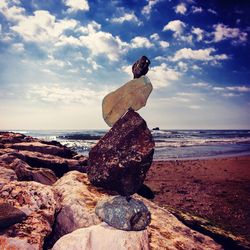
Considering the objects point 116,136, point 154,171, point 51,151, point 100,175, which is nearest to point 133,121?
point 116,136

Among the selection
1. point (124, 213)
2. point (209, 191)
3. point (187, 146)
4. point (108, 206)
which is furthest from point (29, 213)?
point (187, 146)

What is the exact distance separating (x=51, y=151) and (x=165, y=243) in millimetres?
7271

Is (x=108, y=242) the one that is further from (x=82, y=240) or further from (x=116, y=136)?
(x=116, y=136)

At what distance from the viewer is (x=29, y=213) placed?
4.92m

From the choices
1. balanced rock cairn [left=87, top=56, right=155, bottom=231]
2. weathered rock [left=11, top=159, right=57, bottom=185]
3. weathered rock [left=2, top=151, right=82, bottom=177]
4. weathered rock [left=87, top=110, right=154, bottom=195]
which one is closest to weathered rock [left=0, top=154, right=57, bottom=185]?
weathered rock [left=11, top=159, right=57, bottom=185]

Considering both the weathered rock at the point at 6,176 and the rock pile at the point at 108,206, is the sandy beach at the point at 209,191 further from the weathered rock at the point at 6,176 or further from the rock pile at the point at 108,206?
the weathered rock at the point at 6,176

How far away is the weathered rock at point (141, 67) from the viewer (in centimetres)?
547

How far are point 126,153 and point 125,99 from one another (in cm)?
110

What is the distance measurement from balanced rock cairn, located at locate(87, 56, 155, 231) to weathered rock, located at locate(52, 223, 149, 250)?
0.19 metres

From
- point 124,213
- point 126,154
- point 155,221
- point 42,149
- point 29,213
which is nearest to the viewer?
point 124,213

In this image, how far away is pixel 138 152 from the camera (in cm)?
500

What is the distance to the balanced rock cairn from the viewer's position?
4.84 m

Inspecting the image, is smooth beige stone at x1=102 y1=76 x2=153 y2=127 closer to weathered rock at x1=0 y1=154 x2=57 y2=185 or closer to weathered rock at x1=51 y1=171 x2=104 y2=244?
weathered rock at x1=51 y1=171 x2=104 y2=244

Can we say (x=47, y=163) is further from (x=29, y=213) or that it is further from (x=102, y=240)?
(x=102, y=240)
